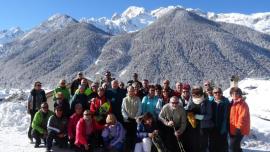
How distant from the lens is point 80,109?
11.9m

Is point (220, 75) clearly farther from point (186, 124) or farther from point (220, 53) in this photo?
point (186, 124)

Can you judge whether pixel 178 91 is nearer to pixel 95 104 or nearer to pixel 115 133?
pixel 115 133

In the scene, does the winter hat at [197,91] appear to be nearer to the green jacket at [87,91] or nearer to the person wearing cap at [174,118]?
the person wearing cap at [174,118]

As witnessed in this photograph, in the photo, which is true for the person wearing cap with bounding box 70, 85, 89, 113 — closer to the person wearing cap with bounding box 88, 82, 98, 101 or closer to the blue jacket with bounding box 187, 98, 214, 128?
the person wearing cap with bounding box 88, 82, 98, 101

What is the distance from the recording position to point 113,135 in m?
11.2

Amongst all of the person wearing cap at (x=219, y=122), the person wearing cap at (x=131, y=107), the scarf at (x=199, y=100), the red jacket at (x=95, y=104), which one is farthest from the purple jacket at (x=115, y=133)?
the person wearing cap at (x=219, y=122)

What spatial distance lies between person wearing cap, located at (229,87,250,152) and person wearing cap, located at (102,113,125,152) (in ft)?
9.08

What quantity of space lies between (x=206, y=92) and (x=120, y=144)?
2.53 meters

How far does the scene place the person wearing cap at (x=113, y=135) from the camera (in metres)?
11.2

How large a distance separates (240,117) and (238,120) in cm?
9

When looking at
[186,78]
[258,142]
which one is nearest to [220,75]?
[186,78]

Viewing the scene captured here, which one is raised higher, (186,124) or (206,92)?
(206,92)

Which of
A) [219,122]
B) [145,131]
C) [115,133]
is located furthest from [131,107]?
[219,122]

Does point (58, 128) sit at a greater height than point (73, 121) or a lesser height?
lesser
